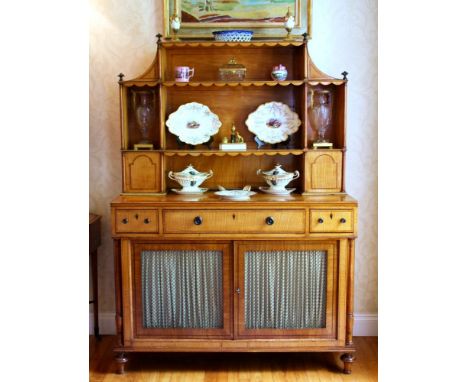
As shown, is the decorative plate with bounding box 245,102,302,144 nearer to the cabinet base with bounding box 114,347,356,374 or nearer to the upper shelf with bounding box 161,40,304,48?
the upper shelf with bounding box 161,40,304,48

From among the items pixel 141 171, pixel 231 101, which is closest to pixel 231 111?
pixel 231 101

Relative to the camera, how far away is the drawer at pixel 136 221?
2.67m

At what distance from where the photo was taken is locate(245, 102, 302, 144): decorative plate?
Answer: 3008 millimetres

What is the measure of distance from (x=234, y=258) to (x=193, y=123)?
2.63 ft

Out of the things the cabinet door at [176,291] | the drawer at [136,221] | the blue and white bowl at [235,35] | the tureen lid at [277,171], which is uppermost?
the blue and white bowl at [235,35]

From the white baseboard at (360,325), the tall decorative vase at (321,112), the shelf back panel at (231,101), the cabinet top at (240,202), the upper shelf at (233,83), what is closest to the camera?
the cabinet top at (240,202)

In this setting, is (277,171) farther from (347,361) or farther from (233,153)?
(347,361)

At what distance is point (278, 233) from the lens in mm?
2646

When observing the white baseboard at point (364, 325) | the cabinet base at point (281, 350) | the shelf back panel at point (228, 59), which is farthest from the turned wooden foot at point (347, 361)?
the shelf back panel at point (228, 59)

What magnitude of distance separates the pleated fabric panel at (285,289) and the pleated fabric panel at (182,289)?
0.16m

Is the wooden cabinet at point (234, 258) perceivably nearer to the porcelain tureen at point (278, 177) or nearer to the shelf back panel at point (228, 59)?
the porcelain tureen at point (278, 177)

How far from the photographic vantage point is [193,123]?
3.03m
